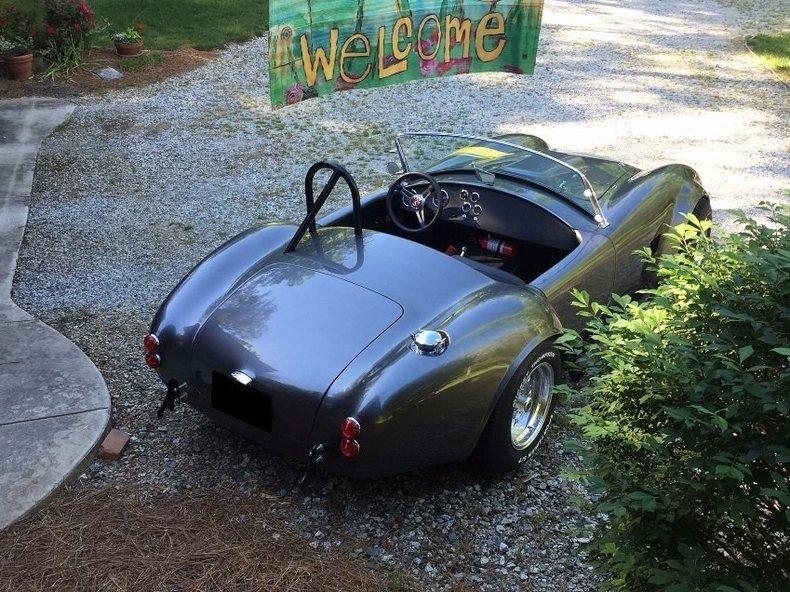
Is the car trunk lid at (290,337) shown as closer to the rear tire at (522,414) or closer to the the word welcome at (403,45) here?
the rear tire at (522,414)

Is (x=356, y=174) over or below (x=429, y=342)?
below

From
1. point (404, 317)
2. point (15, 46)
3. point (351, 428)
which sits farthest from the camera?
point (15, 46)

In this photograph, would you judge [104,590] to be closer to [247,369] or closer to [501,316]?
[247,369]

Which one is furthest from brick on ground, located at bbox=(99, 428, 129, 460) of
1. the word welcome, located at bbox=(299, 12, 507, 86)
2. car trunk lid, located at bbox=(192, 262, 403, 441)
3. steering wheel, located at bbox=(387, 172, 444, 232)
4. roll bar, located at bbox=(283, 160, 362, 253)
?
the word welcome, located at bbox=(299, 12, 507, 86)

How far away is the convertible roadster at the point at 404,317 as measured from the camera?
365cm

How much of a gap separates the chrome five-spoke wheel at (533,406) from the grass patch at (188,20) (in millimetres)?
10079

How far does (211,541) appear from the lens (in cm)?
377

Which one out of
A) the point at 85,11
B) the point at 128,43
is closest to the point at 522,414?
the point at 85,11

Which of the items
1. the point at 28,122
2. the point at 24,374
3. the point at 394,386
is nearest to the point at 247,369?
the point at 394,386

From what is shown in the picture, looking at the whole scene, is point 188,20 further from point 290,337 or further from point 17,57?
point 290,337

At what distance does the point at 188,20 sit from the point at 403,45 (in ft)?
27.9

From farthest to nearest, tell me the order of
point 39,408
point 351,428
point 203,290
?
point 39,408 < point 203,290 < point 351,428

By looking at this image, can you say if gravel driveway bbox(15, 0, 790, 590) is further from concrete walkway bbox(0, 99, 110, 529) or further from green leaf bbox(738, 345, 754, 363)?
green leaf bbox(738, 345, 754, 363)

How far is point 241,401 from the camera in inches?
150
